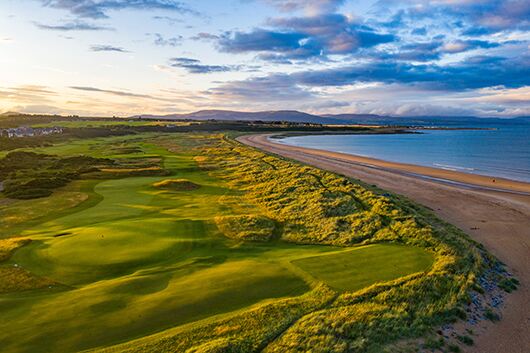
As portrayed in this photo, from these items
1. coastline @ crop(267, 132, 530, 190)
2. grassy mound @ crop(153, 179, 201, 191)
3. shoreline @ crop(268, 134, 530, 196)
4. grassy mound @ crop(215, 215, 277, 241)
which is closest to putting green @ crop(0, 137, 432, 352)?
grassy mound @ crop(215, 215, 277, 241)

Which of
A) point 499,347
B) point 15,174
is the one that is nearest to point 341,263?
point 499,347

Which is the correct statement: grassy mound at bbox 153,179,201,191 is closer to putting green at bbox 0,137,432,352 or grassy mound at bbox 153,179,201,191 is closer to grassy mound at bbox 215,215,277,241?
putting green at bbox 0,137,432,352

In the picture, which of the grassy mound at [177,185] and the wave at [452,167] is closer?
the grassy mound at [177,185]

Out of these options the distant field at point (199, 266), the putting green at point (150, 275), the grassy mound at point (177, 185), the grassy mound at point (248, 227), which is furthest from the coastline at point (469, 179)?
the grassy mound at point (177, 185)

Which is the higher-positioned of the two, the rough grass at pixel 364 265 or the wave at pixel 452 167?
the wave at pixel 452 167

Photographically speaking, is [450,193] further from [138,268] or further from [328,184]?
[138,268]

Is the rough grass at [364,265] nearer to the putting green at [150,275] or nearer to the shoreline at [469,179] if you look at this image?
the putting green at [150,275]

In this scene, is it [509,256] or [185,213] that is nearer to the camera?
[509,256]

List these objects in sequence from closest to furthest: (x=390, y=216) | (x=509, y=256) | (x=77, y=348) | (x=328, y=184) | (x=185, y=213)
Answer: (x=77, y=348)
(x=509, y=256)
(x=390, y=216)
(x=185, y=213)
(x=328, y=184)
